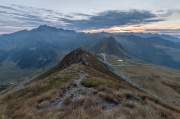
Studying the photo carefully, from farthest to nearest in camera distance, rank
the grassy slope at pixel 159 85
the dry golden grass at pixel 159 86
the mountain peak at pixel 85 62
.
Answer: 1. the mountain peak at pixel 85 62
2. the dry golden grass at pixel 159 86
3. the grassy slope at pixel 159 85

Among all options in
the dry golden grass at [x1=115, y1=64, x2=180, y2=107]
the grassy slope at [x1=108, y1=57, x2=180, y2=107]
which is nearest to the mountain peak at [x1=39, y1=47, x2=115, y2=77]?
the dry golden grass at [x1=115, y1=64, x2=180, y2=107]

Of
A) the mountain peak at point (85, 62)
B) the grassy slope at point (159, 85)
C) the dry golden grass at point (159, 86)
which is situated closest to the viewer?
the grassy slope at point (159, 85)

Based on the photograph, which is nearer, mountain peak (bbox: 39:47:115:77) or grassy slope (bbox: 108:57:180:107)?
grassy slope (bbox: 108:57:180:107)

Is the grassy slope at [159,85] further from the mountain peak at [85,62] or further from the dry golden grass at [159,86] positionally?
the mountain peak at [85,62]

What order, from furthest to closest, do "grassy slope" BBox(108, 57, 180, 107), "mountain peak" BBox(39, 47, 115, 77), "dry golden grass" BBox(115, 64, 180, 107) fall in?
1. "mountain peak" BBox(39, 47, 115, 77)
2. "dry golden grass" BBox(115, 64, 180, 107)
3. "grassy slope" BBox(108, 57, 180, 107)

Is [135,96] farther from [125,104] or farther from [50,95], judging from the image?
[50,95]

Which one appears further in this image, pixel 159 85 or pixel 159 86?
pixel 159 85

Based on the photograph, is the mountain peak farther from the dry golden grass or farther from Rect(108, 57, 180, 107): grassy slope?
Rect(108, 57, 180, 107): grassy slope

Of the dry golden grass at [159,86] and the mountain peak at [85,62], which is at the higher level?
the mountain peak at [85,62]

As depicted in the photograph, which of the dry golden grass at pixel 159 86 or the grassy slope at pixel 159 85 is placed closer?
the grassy slope at pixel 159 85

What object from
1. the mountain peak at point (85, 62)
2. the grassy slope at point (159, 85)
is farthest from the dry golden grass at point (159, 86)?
the mountain peak at point (85, 62)

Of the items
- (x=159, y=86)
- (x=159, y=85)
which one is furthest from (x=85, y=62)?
(x=159, y=85)

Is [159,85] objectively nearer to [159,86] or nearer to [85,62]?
[159,86]

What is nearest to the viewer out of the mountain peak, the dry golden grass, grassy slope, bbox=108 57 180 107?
grassy slope, bbox=108 57 180 107
